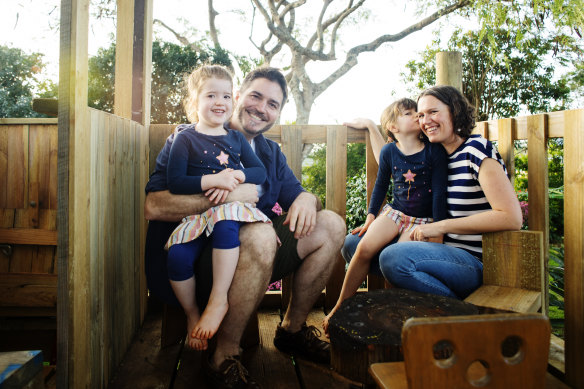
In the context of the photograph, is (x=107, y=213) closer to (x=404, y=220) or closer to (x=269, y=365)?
(x=269, y=365)

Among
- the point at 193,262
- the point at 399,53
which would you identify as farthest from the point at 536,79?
the point at 193,262

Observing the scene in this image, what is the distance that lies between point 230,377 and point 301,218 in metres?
0.78

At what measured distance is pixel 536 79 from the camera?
1027cm

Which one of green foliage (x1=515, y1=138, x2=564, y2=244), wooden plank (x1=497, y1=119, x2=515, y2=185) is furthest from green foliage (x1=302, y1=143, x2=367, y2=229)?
wooden plank (x1=497, y1=119, x2=515, y2=185)

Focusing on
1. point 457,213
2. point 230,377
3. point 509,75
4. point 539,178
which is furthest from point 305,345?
point 509,75

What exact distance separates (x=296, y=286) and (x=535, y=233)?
1118mm

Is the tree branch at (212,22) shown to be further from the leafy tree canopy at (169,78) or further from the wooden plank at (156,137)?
the wooden plank at (156,137)

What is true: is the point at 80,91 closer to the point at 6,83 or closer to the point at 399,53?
the point at 6,83

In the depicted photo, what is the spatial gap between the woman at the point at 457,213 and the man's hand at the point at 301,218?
376 millimetres

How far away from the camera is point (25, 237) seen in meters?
2.44

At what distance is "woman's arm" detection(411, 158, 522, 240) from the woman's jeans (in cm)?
12

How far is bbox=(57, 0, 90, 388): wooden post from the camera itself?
138cm

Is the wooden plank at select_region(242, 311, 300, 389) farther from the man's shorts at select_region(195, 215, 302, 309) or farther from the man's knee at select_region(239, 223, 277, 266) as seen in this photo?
the man's knee at select_region(239, 223, 277, 266)

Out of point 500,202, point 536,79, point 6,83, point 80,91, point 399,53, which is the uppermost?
point 399,53
